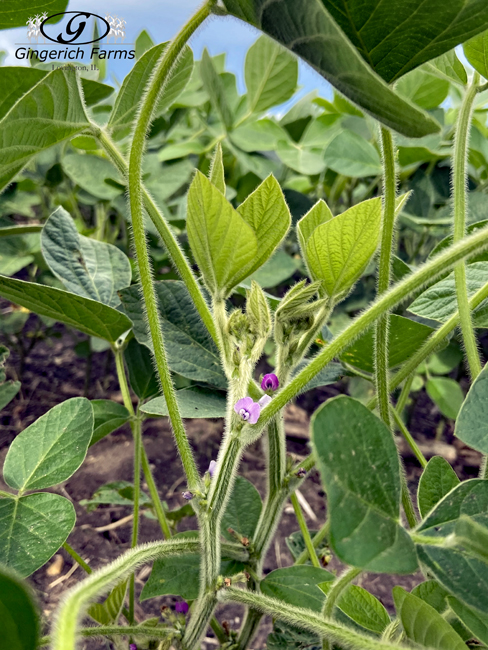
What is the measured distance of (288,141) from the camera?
1.22m

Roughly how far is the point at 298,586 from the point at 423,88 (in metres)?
1.08

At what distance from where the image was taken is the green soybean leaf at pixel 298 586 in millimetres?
455

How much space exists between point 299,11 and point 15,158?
0.26 meters

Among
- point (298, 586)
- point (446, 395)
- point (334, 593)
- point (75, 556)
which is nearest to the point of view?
point (334, 593)

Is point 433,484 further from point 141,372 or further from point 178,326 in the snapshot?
point 141,372

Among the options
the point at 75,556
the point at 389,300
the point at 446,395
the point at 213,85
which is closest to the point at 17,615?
the point at 389,300

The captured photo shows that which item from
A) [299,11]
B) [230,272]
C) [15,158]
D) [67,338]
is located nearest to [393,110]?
[299,11]

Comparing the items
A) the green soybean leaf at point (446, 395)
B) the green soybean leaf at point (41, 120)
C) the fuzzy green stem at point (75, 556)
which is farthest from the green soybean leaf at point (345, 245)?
the green soybean leaf at point (446, 395)

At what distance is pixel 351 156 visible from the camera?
1.03 meters

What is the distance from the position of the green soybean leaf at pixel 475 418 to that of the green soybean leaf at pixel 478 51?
1.12 feet

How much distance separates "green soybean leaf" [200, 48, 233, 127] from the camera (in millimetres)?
1035

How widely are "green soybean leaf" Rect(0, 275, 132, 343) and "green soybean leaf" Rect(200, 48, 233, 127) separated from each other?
731 mm

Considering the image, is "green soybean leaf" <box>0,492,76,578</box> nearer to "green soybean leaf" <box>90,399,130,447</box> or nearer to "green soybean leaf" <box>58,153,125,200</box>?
"green soybean leaf" <box>90,399,130,447</box>

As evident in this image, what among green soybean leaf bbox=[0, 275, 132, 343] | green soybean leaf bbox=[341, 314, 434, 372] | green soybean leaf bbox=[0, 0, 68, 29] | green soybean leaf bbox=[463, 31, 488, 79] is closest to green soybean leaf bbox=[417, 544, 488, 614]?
green soybean leaf bbox=[341, 314, 434, 372]
